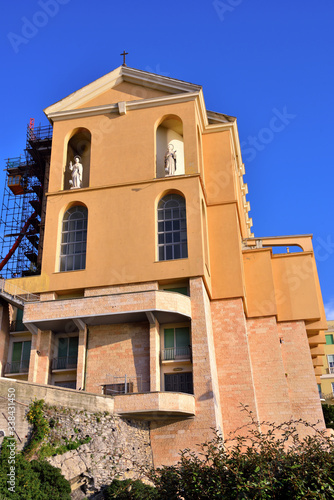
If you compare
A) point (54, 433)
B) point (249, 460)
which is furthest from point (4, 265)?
point (249, 460)

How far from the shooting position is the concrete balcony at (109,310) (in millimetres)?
28438

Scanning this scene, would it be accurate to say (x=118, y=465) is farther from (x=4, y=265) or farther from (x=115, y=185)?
(x=4, y=265)

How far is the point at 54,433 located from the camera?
888 inches

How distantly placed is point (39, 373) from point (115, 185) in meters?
11.5

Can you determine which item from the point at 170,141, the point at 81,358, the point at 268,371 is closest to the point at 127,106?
the point at 170,141

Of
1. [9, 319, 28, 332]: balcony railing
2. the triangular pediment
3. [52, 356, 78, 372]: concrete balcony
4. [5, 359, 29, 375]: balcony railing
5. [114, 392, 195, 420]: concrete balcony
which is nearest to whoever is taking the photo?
[114, 392, 195, 420]: concrete balcony

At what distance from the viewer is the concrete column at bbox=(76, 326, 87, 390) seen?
28375mm

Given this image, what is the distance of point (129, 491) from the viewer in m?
19.7

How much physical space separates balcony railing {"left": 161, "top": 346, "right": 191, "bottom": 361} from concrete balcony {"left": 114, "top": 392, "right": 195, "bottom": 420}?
2749 millimetres

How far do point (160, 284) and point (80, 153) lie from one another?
12.5 meters

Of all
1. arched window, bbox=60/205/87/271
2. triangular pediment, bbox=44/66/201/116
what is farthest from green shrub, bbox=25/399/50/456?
triangular pediment, bbox=44/66/201/116

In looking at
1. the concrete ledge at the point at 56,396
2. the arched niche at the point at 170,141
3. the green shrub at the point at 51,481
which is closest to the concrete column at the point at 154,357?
the concrete ledge at the point at 56,396

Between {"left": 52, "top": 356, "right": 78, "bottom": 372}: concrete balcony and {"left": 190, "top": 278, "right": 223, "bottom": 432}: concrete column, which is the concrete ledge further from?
{"left": 52, "top": 356, "right": 78, "bottom": 372}: concrete balcony

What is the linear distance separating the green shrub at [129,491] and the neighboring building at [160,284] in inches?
194
